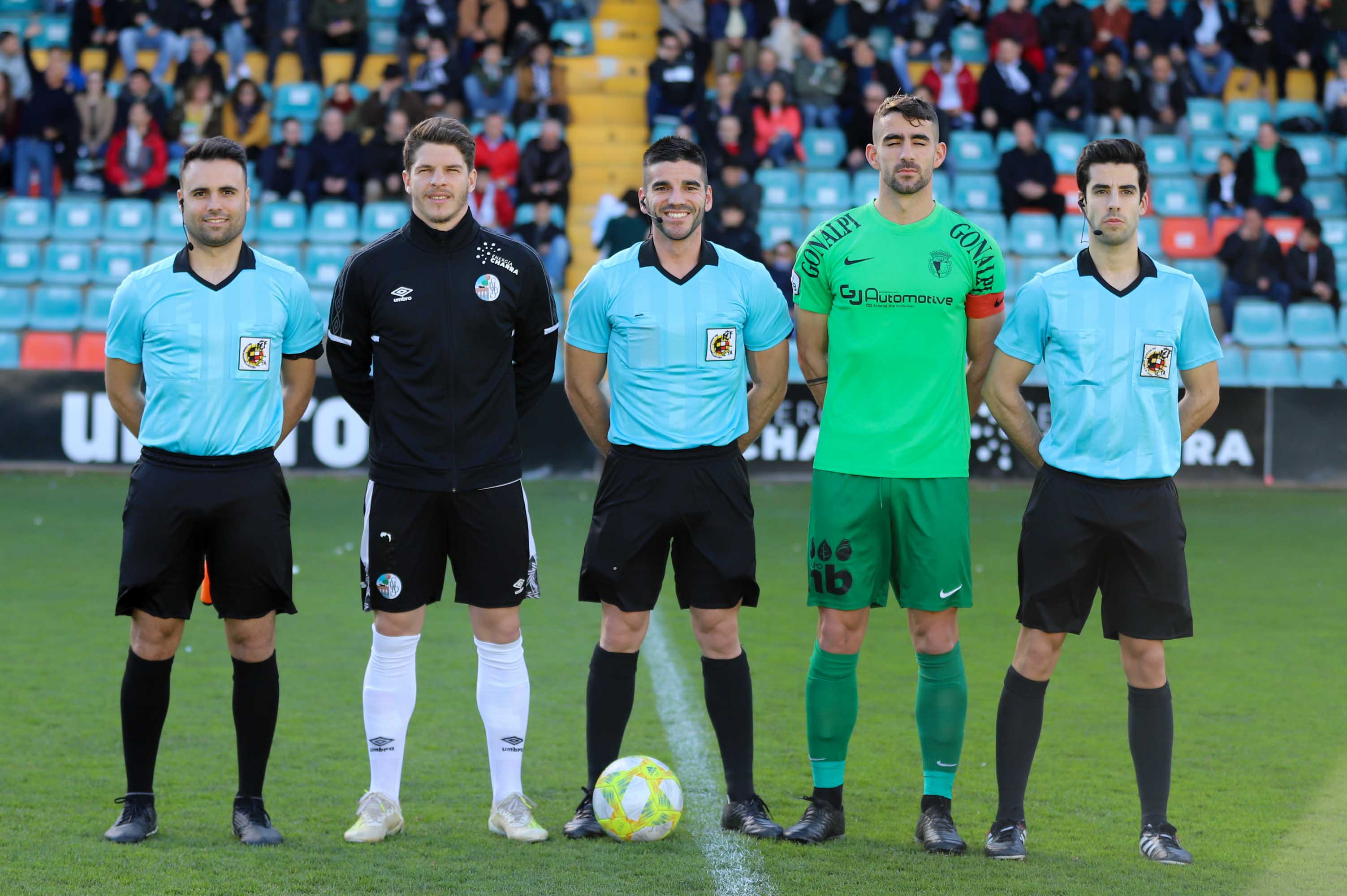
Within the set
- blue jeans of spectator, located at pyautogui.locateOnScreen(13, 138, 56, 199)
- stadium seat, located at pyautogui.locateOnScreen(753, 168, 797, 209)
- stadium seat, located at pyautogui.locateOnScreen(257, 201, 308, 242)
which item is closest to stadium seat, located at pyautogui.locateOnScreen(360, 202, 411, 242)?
stadium seat, located at pyautogui.locateOnScreen(257, 201, 308, 242)

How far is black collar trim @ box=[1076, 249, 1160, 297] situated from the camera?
4.41 meters

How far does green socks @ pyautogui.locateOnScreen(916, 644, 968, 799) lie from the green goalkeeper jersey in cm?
59

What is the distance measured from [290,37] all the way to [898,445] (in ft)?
45.2

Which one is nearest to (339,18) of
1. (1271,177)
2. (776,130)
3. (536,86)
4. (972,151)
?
(536,86)

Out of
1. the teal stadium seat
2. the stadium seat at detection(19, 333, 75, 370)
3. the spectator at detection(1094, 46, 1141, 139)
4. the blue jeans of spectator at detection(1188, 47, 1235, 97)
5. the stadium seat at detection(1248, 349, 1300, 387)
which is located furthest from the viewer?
the blue jeans of spectator at detection(1188, 47, 1235, 97)

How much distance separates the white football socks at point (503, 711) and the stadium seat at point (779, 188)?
1141cm

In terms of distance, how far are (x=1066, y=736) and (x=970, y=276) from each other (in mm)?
2019

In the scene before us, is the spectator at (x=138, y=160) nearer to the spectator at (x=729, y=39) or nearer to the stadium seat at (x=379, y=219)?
the stadium seat at (x=379, y=219)

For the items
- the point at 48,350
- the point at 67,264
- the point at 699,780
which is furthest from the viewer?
the point at 67,264

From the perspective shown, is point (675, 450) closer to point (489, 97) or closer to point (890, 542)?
point (890, 542)

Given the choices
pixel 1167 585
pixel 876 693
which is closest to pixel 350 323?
pixel 1167 585

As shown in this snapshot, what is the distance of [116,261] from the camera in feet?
49.1

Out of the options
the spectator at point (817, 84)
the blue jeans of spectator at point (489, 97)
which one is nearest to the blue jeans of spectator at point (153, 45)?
the blue jeans of spectator at point (489, 97)

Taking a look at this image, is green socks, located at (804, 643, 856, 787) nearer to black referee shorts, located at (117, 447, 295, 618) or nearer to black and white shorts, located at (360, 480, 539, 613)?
black and white shorts, located at (360, 480, 539, 613)
